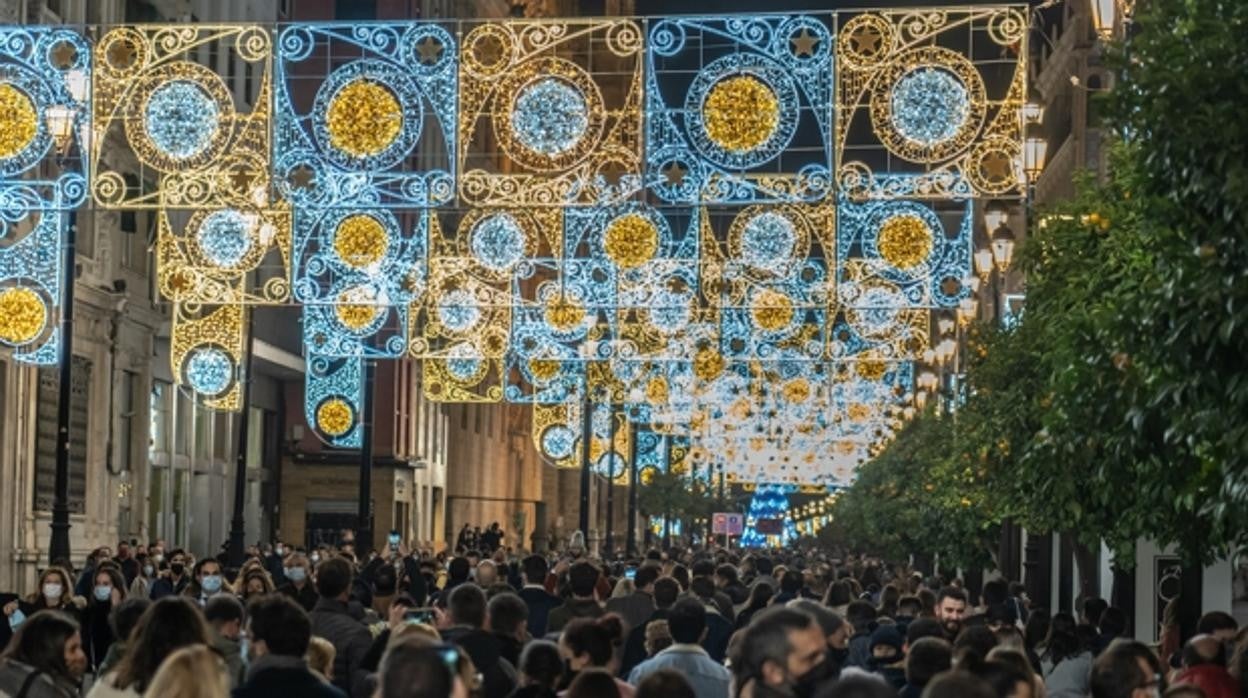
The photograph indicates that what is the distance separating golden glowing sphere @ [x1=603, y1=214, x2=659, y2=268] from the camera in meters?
33.9

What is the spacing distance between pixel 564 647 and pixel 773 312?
97.2 ft

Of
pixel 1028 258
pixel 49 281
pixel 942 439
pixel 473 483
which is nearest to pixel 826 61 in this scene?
pixel 1028 258

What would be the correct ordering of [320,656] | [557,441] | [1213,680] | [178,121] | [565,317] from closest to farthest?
[320,656], [1213,680], [178,121], [565,317], [557,441]

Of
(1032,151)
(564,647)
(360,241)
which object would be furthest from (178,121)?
(564,647)

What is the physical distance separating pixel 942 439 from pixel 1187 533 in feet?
81.2

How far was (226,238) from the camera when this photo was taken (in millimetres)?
34906

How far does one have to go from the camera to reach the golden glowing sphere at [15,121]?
96.8ft

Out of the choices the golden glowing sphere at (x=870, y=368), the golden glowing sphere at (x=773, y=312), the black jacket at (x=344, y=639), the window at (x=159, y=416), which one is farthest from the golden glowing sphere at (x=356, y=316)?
the black jacket at (x=344, y=639)

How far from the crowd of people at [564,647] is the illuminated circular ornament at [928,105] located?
469 cm

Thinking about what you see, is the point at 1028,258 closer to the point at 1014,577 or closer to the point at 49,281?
the point at 49,281

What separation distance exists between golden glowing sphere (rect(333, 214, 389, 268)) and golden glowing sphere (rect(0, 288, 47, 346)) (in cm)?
397

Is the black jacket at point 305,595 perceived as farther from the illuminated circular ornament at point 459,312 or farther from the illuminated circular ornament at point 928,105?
the illuminated circular ornament at point 459,312

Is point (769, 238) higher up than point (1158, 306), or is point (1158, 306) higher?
point (769, 238)

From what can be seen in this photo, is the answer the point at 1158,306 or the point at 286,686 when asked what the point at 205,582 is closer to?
the point at 1158,306
